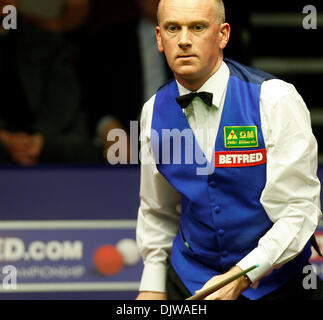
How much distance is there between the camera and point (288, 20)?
18.1 feet

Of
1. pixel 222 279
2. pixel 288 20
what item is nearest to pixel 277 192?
pixel 222 279

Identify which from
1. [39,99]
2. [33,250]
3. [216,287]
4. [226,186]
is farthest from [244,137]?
[39,99]

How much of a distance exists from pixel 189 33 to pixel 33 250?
1959 mm

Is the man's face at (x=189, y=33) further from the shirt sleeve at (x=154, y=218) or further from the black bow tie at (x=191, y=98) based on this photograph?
the shirt sleeve at (x=154, y=218)

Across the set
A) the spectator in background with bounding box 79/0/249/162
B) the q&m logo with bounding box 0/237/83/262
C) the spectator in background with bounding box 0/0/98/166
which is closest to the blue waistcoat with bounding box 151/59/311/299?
the q&m logo with bounding box 0/237/83/262

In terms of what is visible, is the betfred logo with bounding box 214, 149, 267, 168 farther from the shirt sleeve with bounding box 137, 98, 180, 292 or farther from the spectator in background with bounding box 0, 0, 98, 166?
the spectator in background with bounding box 0, 0, 98, 166

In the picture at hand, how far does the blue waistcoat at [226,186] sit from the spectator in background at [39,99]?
6.12 ft

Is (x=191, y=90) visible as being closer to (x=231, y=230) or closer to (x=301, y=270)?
(x=231, y=230)

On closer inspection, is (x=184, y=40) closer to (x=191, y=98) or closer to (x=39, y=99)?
(x=191, y=98)

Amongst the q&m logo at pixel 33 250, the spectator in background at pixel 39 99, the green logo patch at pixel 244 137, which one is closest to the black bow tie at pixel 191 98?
the green logo patch at pixel 244 137

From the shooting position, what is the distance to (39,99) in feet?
15.1

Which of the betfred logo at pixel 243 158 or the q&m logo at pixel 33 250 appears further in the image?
the q&m logo at pixel 33 250

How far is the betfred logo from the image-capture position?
2477 mm

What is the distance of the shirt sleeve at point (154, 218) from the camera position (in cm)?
271
